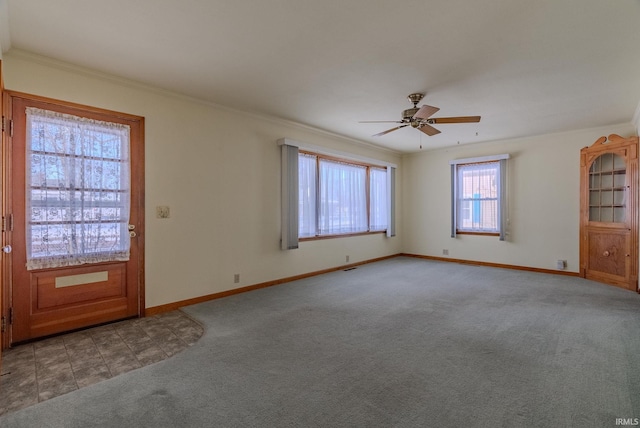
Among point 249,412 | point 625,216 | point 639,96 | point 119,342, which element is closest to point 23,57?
point 119,342

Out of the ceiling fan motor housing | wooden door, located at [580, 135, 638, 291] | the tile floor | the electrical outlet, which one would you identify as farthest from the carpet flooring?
the ceiling fan motor housing

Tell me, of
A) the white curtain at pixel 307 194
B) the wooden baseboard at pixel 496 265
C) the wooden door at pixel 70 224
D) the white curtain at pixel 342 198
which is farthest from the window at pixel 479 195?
the wooden door at pixel 70 224

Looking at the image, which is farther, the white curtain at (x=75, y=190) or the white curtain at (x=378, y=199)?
the white curtain at (x=378, y=199)

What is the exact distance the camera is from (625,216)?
4.79 metres

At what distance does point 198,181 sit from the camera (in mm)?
4016

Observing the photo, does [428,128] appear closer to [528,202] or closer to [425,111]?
[425,111]

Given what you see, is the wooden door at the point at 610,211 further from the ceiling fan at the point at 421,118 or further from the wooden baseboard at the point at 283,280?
the ceiling fan at the point at 421,118

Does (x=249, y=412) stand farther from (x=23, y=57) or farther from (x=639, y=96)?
(x=639, y=96)

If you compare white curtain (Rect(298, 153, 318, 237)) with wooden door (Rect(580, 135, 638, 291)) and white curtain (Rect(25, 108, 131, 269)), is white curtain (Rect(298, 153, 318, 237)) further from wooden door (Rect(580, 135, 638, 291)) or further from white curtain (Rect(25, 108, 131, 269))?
wooden door (Rect(580, 135, 638, 291))

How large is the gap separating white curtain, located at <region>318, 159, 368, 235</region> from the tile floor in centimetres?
309

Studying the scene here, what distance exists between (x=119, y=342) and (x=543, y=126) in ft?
21.6

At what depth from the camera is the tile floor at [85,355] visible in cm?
213

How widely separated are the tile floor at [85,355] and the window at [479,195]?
18.8ft

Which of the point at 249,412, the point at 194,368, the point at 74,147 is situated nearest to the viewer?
the point at 249,412
